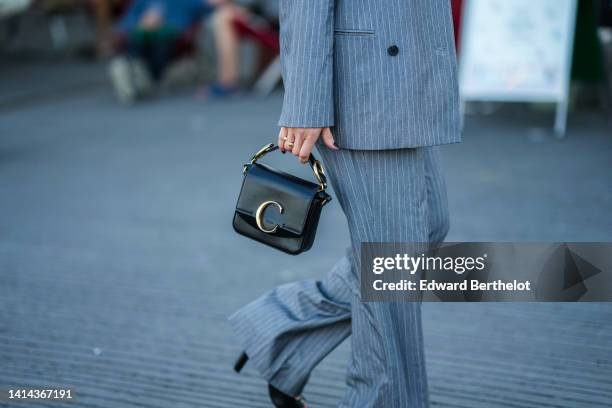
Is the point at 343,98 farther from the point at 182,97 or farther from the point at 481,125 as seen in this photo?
the point at 182,97

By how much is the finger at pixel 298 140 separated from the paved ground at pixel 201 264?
108 centimetres

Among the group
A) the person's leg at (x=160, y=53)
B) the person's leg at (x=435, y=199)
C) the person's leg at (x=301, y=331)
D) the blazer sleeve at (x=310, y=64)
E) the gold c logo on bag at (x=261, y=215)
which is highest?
the person's leg at (x=160, y=53)

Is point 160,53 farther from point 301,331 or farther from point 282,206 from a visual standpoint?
point 282,206

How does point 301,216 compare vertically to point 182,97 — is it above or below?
below

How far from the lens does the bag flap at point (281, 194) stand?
2.16 metres

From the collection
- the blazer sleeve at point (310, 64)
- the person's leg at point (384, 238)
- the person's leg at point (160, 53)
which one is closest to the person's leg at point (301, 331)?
the person's leg at point (384, 238)

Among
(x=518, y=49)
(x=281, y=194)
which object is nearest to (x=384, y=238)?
(x=281, y=194)

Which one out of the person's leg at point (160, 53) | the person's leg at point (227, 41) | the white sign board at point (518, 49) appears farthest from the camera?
the person's leg at point (160, 53)

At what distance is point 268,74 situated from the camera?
9898 mm

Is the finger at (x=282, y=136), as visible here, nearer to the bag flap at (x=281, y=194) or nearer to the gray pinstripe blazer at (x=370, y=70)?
the gray pinstripe blazer at (x=370, y=70)

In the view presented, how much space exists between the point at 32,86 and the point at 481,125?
247 inches

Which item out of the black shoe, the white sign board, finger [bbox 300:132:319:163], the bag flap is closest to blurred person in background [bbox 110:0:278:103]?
the white sign board

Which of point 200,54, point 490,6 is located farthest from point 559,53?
point 200,54

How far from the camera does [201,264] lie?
4.14m
